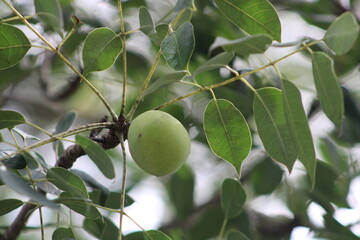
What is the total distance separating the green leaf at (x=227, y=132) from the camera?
1.48 m

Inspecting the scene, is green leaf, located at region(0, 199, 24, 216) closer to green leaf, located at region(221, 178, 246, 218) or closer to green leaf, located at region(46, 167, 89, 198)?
green leaf, located at region(46, 167, 89, 198)

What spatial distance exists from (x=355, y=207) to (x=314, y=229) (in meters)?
0.22

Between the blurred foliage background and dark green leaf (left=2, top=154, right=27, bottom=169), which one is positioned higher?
dark green leaf (left=2, top=154, right=27, bottom=169)

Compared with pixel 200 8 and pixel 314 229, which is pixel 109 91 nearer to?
pixel 200 8

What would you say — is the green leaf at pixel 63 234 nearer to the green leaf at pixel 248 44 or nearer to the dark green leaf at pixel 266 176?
the green leaf at pixel 248 44

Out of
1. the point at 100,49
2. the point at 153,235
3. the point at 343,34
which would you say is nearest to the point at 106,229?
the point at 153,235

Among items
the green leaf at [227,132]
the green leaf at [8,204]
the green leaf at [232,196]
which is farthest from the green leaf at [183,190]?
the green leaf at [8,204]

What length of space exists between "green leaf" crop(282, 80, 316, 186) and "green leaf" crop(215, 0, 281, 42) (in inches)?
6.6

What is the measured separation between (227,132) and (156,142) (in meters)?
0.22

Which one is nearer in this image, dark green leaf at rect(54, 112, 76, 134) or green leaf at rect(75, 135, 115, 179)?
green leaf at rect(75, 135, 115, 179)

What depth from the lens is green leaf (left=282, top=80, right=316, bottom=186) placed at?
4.18 feet

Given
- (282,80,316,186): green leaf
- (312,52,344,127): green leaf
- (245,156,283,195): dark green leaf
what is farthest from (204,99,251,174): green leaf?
(245,156,283,195): dark green leaf

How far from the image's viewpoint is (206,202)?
2.97m

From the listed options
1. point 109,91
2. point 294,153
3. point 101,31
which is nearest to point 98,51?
point 101,31
